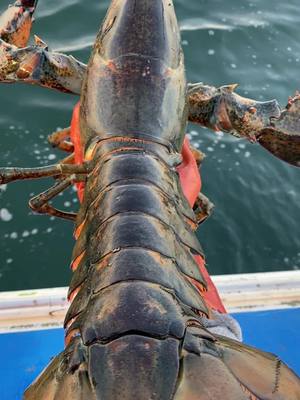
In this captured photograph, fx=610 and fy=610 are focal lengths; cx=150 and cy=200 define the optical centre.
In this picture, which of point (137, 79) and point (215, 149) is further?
point (215, 149)

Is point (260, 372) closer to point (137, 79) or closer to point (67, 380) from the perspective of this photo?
point (67, 380)

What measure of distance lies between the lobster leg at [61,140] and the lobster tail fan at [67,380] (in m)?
2.35

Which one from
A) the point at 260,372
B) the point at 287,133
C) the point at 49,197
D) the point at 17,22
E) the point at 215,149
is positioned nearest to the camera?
the point at 260,372

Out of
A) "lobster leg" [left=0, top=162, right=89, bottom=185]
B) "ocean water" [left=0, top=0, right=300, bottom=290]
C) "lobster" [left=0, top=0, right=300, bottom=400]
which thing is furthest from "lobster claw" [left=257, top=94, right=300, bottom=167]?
"ocean water" [left=0, top=0, right=300, bottom=290]

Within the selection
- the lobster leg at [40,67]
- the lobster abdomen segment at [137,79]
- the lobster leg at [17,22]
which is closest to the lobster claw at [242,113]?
the lobster abdomen segment at [137,79]

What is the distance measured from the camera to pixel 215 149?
5664 mm

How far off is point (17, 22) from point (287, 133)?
6.06ft

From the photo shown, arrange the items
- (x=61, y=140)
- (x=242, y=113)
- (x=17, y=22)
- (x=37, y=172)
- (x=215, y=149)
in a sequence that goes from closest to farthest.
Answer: (x=37, y=172), (x=242, y=113), (x=17, y=22), (x=61, y=140), (x=215, y=149)

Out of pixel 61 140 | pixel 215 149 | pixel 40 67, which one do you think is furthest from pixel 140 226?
pixel 215 149

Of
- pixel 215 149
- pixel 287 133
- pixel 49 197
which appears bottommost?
pixel 215 149

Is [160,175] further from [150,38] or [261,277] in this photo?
[261,277]

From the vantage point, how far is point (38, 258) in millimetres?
4641

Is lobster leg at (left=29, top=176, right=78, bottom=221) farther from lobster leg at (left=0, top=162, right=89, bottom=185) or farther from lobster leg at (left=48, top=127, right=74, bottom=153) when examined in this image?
lobster leg at (left=48, top=127, right=74, bottom=153)

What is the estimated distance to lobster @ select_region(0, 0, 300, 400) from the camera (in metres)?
1.74
